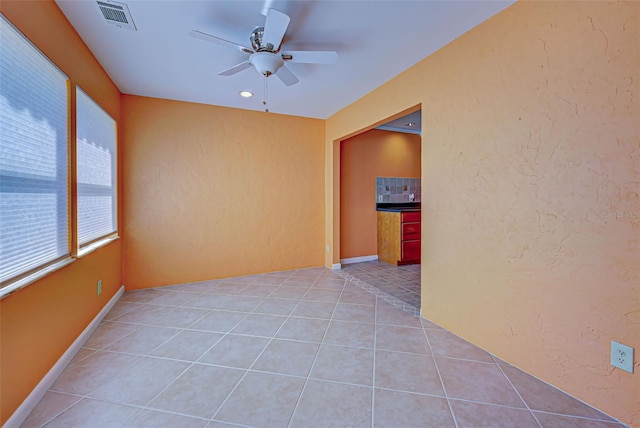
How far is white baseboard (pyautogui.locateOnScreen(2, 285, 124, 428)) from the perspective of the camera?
1346 mm

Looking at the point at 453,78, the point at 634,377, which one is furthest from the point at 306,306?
the point at 453,78

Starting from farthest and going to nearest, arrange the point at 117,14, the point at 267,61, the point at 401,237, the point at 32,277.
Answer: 1. the point at 401,237
2. the point at 267,61
3. the point at 117,14
4. the point at 32,277

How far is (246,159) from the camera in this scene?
3914 mm

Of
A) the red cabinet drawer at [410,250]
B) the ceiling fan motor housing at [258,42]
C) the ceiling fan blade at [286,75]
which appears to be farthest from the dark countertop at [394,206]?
the ceiling fan motor housing at [258,42]

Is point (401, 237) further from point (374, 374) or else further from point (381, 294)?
point (374, 374)

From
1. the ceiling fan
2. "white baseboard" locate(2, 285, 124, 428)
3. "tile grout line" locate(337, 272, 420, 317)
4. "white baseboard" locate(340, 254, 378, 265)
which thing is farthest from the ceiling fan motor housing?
"white baseboard" locate(340, 254, 378, 265)

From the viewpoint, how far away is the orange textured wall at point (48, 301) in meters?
1.32

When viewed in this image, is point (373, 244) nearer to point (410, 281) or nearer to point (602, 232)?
point (410, 281)

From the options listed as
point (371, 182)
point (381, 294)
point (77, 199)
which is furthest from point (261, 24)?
point (371, 182)

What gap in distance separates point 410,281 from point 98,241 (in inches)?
141

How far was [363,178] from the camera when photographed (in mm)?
4836

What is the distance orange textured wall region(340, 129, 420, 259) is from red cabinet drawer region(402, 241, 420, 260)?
597 mm

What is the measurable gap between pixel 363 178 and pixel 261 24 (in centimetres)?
317

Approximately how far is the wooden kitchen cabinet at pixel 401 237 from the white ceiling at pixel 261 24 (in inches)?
86.4
